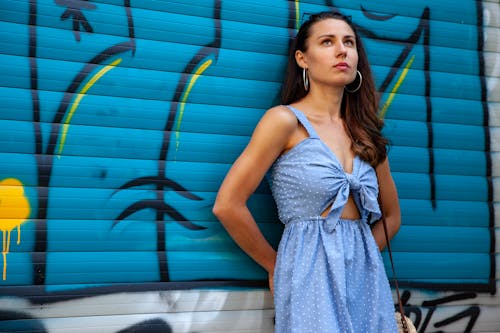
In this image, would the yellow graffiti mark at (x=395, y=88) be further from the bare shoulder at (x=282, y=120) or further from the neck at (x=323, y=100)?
the bare shoulder at (x=282, y=120)

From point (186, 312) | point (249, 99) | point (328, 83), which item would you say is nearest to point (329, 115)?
point (328, 83)

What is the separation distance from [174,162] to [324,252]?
80 cm

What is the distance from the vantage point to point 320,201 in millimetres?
2432

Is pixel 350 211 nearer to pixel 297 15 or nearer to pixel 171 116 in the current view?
pixel 171 116

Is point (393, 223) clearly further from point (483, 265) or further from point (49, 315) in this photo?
point (49, 315)

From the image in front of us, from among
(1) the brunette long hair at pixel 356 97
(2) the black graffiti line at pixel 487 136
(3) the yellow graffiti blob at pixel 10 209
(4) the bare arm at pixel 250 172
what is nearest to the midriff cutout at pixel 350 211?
(1) the brunette long hair at pixel 356 97

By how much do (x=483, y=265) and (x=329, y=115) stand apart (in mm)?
1258

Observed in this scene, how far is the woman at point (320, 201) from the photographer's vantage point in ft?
7.73

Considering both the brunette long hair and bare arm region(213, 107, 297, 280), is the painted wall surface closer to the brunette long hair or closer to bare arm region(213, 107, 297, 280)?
the brunette long hair

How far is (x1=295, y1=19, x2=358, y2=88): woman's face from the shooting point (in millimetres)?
2619

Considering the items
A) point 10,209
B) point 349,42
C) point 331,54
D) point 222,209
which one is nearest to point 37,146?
point 10,209

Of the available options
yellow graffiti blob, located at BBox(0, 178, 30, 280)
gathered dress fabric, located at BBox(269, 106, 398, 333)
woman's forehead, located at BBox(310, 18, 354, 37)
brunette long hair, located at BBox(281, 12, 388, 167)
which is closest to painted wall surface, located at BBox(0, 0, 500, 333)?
yellow graffiti blob, located at BBox(0, 178, 30, 280)

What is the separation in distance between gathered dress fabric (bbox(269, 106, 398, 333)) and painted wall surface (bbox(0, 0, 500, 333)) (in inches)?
13.2

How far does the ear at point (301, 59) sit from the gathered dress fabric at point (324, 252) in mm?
301
